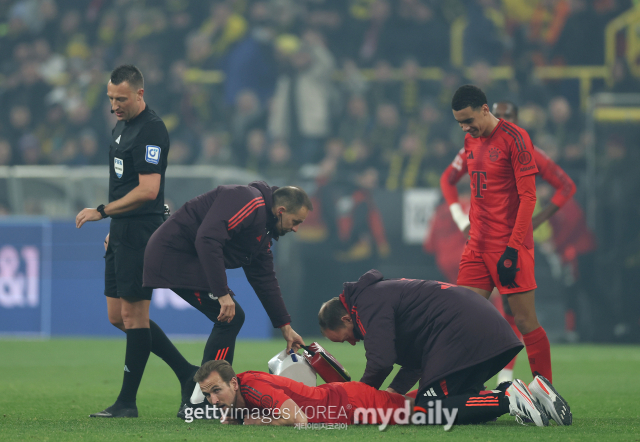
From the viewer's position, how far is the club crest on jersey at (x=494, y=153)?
4697 mm

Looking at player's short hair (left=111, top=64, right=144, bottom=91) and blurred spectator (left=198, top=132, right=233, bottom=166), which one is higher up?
player's short hair (left=111, top=64, right=144, bottom=91)

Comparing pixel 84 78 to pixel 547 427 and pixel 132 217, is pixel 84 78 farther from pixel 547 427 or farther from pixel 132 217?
pixel 547 427

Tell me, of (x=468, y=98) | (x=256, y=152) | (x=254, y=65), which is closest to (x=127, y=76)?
(x=468, y=98)

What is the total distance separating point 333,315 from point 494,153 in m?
1.41

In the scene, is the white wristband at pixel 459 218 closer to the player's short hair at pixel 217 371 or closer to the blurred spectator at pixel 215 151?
the player's short hair at pixel 217 371

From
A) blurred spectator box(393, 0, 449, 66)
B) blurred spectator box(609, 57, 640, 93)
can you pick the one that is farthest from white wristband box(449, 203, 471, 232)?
blurred spectator box(393, 0, 449, 66)

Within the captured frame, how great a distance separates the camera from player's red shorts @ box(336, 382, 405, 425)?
13.3 ft

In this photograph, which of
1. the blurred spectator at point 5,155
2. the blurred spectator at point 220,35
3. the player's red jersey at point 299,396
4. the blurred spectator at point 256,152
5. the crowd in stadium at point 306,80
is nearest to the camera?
the player's red jersey at point 299,396

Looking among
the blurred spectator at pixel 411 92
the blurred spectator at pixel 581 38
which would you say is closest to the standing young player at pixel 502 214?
the blurred spectator at pixel 411 92

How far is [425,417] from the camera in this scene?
4.05 meters

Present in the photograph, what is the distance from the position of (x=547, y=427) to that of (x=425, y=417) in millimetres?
600

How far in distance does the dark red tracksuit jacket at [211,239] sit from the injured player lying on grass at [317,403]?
50 centimetres

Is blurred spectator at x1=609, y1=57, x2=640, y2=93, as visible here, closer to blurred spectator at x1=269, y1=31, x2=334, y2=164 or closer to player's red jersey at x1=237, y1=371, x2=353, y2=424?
blurred spectator at x1=269, y1=31, x2=334, y2=164

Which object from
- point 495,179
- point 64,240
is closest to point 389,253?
point 64,240
